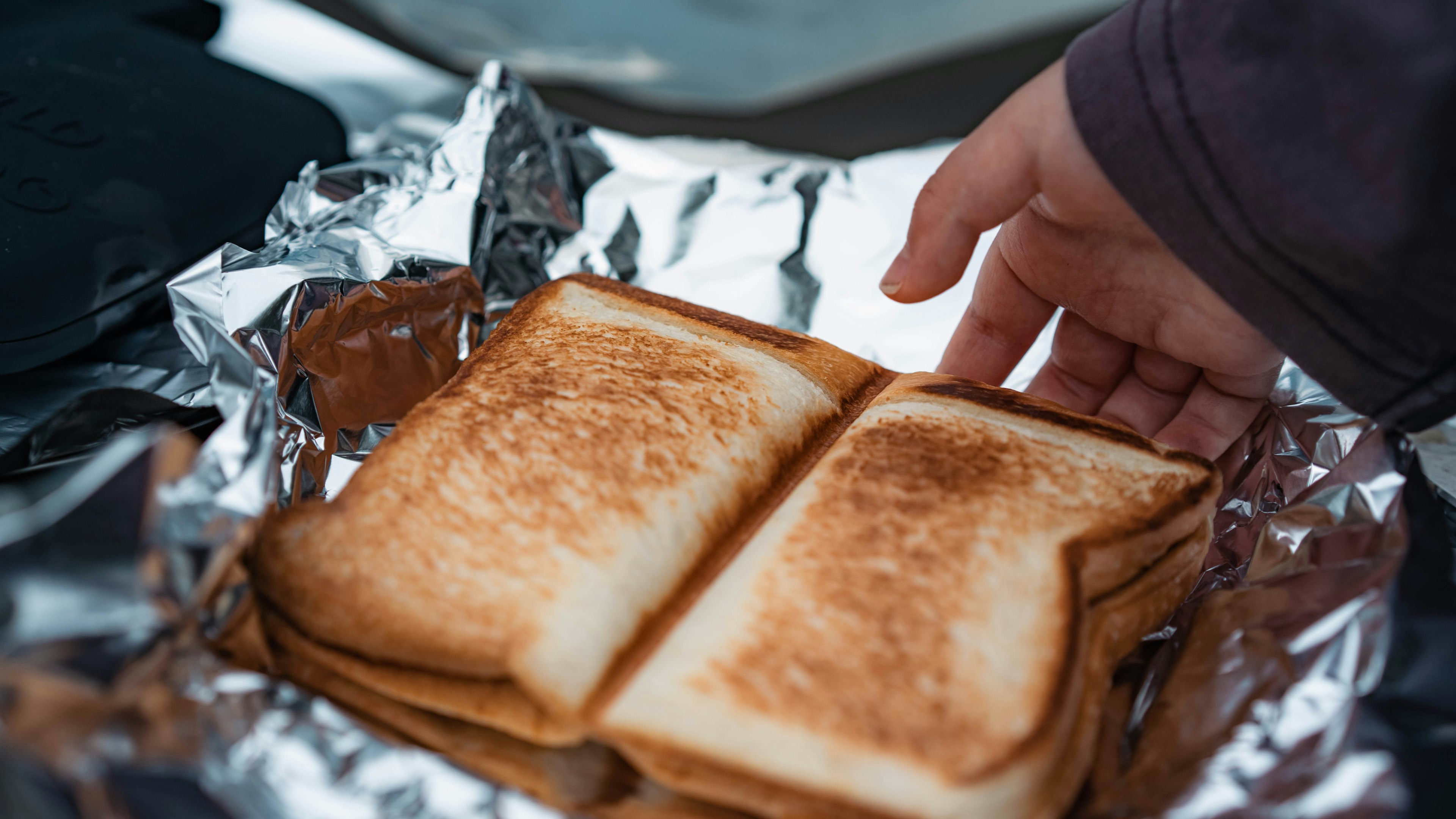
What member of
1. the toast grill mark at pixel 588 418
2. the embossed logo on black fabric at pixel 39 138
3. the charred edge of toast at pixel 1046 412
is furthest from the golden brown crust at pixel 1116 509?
the embossed logo on black fabric at pixel 39 138

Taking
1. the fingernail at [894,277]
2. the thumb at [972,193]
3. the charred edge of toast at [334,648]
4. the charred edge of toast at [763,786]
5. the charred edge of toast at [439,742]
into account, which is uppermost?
the thumb at [972,193]

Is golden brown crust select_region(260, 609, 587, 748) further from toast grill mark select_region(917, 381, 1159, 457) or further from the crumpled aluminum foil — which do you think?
toast grill mark select_region(917, 381, 1159, 457)

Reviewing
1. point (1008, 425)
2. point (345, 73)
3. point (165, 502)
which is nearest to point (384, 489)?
point (165, 502)

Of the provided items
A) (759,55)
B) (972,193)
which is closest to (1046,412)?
(972,193)

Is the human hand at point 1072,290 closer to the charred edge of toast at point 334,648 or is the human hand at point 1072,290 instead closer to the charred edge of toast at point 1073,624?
the charred edge of toast at point 1073,624

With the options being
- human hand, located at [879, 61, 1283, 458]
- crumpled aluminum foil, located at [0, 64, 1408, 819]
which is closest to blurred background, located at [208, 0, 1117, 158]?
crumpled aluminum foil, located at [0, 64, 1408, 819]

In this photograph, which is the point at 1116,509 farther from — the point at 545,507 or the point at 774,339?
the point at 545,507
